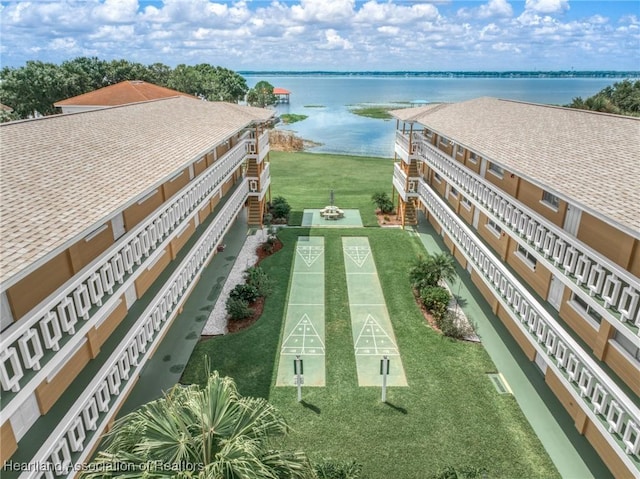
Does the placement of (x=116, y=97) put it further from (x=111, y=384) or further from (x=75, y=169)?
(x=111, y=384)

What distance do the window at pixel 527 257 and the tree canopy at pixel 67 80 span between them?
57.7 m

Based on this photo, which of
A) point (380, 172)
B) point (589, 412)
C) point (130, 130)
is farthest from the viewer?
point (380, 172)

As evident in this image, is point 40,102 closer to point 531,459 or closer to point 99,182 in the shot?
point 99,182

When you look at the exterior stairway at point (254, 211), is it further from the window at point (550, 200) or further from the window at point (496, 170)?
the window at point (550, 200)

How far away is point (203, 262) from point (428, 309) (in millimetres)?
11754

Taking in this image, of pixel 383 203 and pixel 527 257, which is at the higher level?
pixel 527 257

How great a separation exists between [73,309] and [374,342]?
13184 mm

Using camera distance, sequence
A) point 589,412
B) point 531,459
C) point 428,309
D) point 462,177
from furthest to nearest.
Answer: point 462,177
point 428,309
point 531,459
point 589,412

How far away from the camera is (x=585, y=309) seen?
46.6 ft

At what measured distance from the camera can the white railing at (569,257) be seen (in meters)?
11.2

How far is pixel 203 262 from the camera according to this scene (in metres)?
20.7

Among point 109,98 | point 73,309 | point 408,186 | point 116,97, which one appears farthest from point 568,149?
point 109,98

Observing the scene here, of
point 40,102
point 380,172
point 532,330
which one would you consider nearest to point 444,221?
point 532,330

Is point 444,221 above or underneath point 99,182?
underneath
